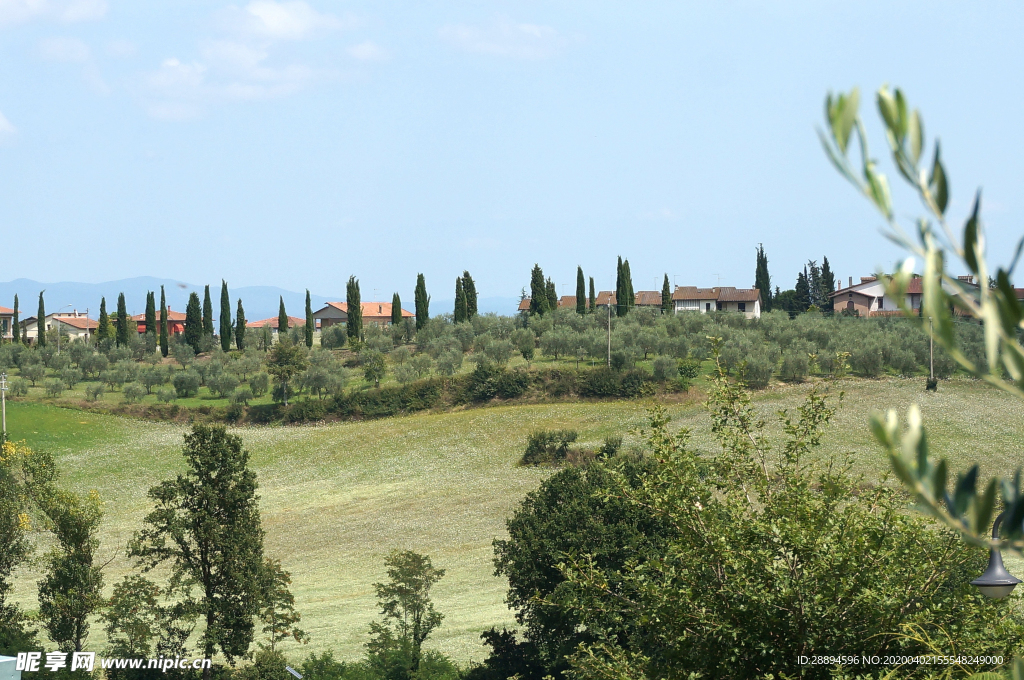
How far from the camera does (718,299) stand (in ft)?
420

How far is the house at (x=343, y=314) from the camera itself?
143m

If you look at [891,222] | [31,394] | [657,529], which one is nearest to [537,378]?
[31,394]

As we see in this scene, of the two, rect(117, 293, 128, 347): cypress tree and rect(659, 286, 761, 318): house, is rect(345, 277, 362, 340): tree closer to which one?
rect(117, 293, 128, 347): cypress tree

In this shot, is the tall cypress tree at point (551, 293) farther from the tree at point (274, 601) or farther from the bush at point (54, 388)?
the tree at point (274, 601)

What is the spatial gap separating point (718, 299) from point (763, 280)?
632 cm

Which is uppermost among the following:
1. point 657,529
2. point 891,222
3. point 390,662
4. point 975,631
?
point 891,222

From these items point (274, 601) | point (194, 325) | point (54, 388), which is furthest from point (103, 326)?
point (274, 601)

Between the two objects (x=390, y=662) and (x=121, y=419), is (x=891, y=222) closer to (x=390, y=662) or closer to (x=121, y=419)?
(x=390, y=662)

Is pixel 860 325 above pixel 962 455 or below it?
above

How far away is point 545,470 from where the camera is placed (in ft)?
190

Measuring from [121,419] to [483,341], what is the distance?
34.5 m

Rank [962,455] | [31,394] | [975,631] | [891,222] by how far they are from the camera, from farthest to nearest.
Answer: [31,394] < [962,455] < [975,631] < [891,222]

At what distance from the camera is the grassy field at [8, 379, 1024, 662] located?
3806 cm

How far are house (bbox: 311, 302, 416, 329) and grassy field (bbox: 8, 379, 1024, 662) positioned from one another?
67.7m
